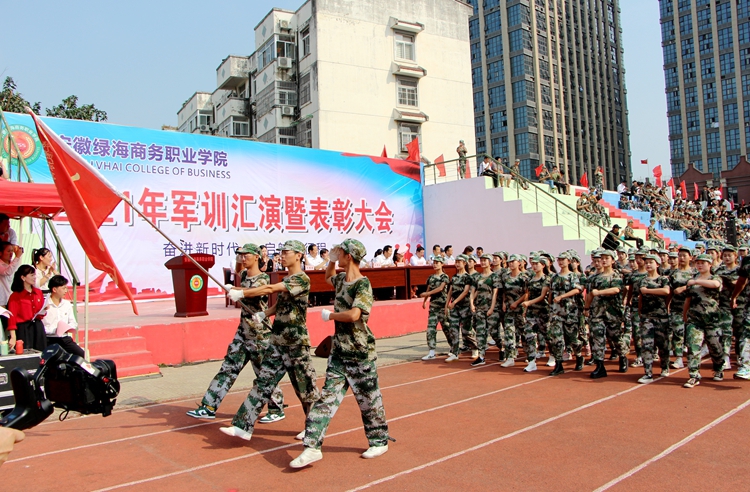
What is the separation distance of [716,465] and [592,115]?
71.4 m

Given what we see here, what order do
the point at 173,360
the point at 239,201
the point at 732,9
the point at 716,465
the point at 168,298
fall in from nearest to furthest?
the point at 716,465 < the point at 173,360 < the point at 168,298 < the point at 239,201 < the point at 732,9

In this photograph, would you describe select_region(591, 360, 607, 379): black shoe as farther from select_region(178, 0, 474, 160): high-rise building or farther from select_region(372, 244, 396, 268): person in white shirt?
select_region(178, 0, 474, 160): high-rise building

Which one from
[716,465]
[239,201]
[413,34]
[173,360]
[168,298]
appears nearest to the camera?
[716,465]

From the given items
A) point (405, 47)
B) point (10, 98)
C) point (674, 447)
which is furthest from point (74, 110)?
point (674, 447)

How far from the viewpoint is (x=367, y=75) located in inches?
1094

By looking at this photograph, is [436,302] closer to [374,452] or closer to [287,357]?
[287,357]

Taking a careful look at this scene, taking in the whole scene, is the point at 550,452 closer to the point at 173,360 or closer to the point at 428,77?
the point at 173,360

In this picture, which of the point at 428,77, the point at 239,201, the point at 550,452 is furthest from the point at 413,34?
the point at 550,452

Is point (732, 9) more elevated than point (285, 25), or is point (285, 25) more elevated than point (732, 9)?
point (732, 9)

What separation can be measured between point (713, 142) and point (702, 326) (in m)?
73.7

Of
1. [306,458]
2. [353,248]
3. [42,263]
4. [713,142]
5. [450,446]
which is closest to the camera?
[306,458]

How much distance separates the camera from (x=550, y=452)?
4.86 metres

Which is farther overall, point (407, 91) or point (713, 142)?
point (713, 142)

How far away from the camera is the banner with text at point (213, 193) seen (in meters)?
12.8
